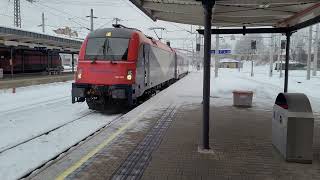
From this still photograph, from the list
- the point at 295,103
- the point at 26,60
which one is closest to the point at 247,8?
the point at 295,103

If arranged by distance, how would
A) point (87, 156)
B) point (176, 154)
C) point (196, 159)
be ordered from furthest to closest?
1. point (176, 154)
2. point (87, 156)
3. point (196, 159)

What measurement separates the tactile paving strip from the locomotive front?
3268mm

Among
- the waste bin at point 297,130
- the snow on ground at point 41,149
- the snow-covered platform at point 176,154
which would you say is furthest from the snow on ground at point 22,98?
the waste bin at point 297,130

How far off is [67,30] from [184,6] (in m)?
82.0

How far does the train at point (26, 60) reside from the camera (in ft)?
107

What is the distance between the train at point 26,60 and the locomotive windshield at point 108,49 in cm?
2098

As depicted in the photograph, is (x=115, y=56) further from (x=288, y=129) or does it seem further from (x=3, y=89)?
(x=3, y=89)

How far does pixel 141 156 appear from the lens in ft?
22.4

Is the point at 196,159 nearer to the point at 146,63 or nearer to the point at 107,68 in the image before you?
the point at 107,68

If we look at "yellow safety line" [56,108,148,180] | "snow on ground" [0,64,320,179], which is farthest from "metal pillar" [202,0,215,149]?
"snow on ground" [0,64,320,179]

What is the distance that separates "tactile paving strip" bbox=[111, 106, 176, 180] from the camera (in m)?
5.77

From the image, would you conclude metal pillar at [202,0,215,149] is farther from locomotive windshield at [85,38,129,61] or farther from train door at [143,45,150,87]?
train door at [143,45,150,87]

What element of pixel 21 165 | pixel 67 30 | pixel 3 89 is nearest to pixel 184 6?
pixel 21 165

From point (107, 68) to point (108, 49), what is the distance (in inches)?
30.0
